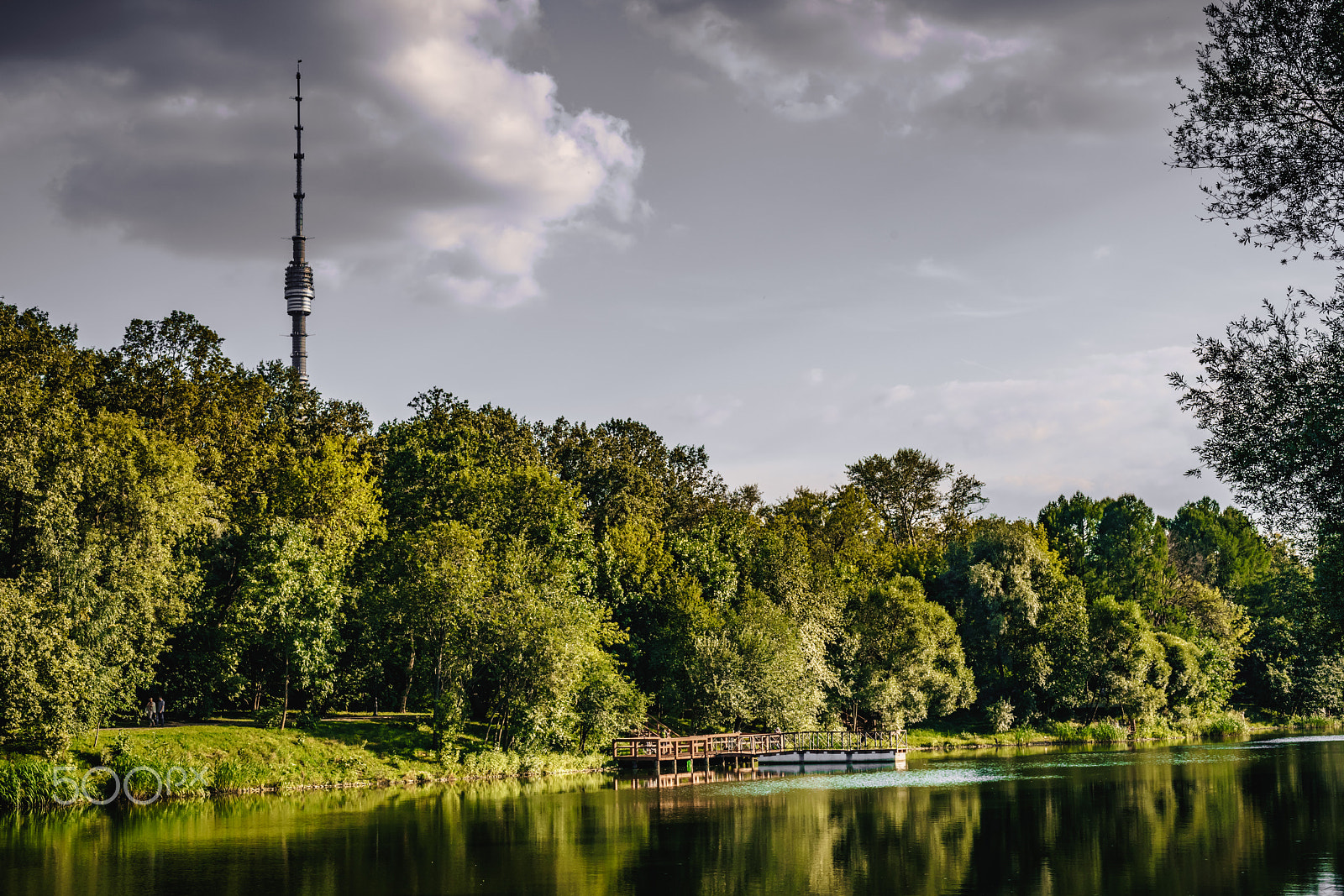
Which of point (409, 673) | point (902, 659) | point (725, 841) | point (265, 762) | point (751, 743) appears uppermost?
point (409, 673)

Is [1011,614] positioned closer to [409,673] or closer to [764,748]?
[764,748]

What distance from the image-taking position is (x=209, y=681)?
55281mm

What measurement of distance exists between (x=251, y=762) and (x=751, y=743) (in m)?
29.3

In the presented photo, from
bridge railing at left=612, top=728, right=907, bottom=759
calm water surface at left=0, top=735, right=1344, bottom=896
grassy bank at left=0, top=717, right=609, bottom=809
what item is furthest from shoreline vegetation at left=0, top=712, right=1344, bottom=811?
calm water surface at left=0, top=735, right=1344, bottom=896

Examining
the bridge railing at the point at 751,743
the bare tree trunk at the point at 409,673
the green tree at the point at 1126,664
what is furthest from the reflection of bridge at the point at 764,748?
the green tree at the point at 1126,664

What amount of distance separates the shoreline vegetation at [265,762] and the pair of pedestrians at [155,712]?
4.43ft

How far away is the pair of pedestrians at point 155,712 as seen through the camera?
173 ft

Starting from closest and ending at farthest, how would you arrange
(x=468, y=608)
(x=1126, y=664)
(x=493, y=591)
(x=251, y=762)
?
(x=251, y=762), (x=468, y=608), (x=493, y=591), (x=1126, y=664)

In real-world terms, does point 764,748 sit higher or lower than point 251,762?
lower

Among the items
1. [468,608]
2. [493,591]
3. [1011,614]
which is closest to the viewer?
[468,608]

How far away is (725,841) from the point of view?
111ft

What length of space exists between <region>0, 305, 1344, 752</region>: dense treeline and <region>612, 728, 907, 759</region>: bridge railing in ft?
4.49

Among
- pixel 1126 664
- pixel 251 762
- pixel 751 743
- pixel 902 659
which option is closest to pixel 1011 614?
pixel 1126 664

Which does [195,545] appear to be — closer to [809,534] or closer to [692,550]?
[692,550]
